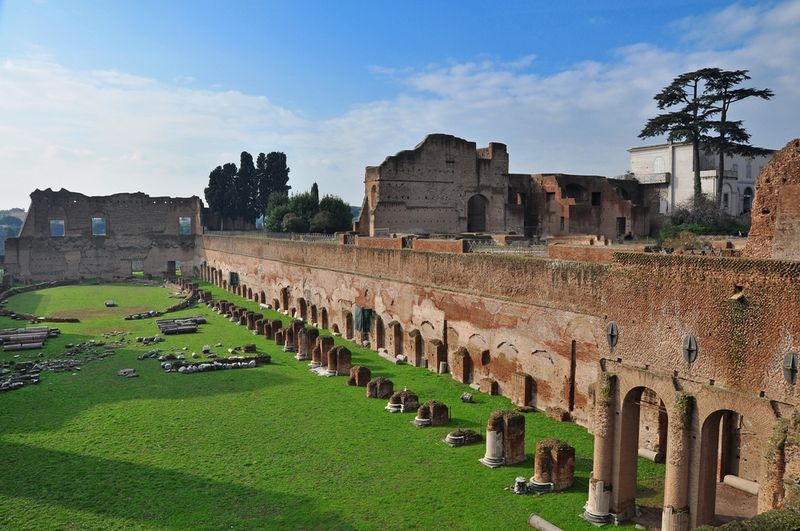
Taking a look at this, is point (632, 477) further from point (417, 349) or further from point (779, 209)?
point (417, 349)

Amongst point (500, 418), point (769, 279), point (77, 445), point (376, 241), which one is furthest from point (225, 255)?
point (769, 279)

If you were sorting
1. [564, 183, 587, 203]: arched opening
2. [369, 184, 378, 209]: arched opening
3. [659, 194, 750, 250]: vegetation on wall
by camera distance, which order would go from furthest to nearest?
[564, 183, 587, 203]: arched opening, [369, 184, 378, 209]: arched opening, [659, 194, 750, 250]: vegetation on wall

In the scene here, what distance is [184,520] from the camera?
850cm

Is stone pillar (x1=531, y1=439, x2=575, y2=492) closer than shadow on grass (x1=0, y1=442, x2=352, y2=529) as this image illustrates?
No

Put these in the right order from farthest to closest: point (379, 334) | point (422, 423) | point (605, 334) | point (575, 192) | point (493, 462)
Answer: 1. point (575, 192)
2. point (379, 334)
3. point (422, 423)
4. point (493, 462)
5. point (605, 334)

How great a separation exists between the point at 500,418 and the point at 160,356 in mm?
12399

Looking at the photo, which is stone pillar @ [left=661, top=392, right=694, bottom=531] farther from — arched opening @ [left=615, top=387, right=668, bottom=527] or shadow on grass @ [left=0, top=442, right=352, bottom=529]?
shadow on grass @ [left=0, top=442, right=352, bottom=529]

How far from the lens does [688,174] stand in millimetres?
35781

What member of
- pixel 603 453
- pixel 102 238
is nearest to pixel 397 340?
pixel 603 453

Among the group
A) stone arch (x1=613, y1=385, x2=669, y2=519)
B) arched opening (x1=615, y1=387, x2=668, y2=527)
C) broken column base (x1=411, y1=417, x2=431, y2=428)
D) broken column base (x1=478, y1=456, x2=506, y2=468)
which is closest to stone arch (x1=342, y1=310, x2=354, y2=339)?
broken column base (x1=411, y1=417, x2=431, y2=428)

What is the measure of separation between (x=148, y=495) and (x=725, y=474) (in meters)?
9.06

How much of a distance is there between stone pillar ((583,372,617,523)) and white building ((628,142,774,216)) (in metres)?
26.9

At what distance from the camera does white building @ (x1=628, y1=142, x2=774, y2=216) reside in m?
33.6

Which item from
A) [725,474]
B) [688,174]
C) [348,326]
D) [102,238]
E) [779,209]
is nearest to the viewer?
[725,474]
